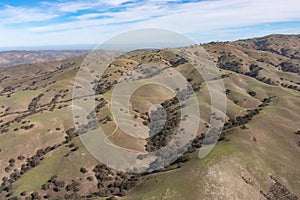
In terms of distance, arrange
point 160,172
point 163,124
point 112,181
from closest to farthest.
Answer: point 160,172
point 112,181
point 163,124

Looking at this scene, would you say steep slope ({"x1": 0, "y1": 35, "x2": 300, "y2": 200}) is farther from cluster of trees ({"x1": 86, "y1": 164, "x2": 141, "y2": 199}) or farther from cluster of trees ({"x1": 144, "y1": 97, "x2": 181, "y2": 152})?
cluster of trees ({"x1": 144, "y1": 97, "x2": 181, "y2": 152})

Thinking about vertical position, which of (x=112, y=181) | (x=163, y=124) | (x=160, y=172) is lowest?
(x=112, y=181)

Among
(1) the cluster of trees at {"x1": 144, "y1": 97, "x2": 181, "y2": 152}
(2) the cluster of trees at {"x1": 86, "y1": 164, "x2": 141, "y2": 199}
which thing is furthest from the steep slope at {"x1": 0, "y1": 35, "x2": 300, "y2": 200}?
(1) the cluster of trees at {"x1": 144, "y1": 97, "x2": 181, "y2": 152}

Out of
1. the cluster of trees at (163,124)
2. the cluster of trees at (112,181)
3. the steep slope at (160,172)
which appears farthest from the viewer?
the cluster of trees at (163,124)

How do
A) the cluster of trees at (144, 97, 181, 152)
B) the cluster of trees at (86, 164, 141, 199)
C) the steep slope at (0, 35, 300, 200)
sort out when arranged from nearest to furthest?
the steep slope at (0, 35, 300, 200) → the cluster of trees at (86, 164, 141, 199) → the cluster of trees at (144, 97, 181, 152)

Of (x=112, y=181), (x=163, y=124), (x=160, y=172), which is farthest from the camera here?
(x=163, y=124)

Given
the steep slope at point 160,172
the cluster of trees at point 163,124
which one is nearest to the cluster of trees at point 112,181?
the steep slope at point 160,172

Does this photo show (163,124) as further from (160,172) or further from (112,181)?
(160,172)

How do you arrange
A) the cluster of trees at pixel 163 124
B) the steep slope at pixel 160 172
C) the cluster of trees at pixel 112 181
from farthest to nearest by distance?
the cluster of trees at pixel 163 124 < the cluster of trees at pixel 112 181 < the steep slope at pixel 160 172

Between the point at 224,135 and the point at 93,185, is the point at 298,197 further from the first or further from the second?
the point at 93,185

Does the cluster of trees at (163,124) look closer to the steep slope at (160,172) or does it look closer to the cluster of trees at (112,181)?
the steep slope at (160,172)

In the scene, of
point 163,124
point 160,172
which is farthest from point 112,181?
point 163,124

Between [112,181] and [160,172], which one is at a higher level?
[160,172]
